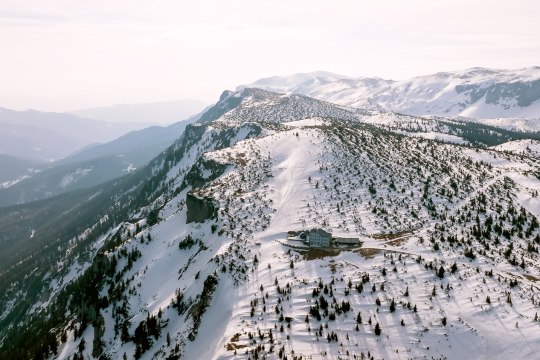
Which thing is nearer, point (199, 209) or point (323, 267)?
point (323, 267)

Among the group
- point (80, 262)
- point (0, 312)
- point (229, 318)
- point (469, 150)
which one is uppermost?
point (469, 150)

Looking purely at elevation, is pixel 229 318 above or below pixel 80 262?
above

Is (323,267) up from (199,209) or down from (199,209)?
down

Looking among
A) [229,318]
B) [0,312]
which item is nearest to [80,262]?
[0,312]

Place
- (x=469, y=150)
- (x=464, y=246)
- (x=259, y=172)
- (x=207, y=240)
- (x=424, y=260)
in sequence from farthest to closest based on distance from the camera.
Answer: (x=469, y=150) < (x=259, y=172) < (x=207, y=240) < (x=464, y=246) < (x=424, y=260)

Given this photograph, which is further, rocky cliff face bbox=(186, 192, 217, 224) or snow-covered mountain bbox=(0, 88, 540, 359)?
rocky cliff face bbox=(186, 192, 217, 224)

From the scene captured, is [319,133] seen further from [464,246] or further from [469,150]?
Answer: [464,246]

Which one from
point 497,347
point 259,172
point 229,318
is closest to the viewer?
point 497,347

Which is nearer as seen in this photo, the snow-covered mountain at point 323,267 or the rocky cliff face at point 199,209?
the snow-covered mountain at point 323,267
